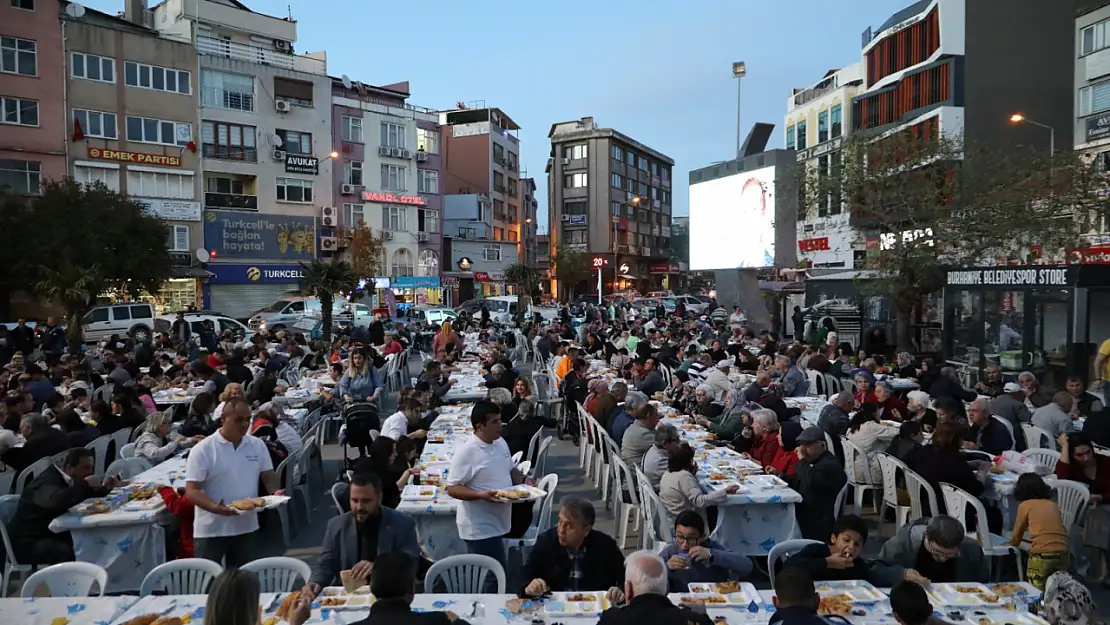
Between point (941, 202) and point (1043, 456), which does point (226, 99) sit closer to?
point (941, 202)

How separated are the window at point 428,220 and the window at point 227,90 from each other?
1266 centimetres

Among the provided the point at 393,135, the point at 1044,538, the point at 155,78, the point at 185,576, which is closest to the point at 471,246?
the point at 393,135

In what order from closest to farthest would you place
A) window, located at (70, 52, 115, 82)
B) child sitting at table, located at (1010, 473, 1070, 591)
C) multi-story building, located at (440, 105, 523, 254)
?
child sitting at table, located at (1010, 473, 1070, 591)
window, located at (70, 52, 115, 82)
multi-story building, located at (440, 105, 523, 254)

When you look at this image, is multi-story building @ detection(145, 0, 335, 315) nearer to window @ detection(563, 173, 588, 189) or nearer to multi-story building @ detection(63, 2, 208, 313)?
multi-story building @ detection(63, 2, 208, 313)

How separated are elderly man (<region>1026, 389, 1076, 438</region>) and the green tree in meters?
10.0

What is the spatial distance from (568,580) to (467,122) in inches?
2536

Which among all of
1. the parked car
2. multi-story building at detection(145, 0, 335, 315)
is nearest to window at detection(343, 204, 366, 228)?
multi-story building at detection(145, 0, 335, 315)

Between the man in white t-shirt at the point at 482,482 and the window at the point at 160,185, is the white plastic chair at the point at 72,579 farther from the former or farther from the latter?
the window at the point at 160,185

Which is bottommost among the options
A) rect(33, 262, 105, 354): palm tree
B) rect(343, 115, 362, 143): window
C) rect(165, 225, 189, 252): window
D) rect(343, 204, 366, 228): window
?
rect(33, 262, 105, 354): palm tree

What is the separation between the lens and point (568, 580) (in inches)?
192

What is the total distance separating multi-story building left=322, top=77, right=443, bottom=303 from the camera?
4578 cm

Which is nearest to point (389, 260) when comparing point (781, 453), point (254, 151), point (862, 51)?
point (254, 151)

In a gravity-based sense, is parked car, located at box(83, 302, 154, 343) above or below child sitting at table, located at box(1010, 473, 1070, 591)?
above

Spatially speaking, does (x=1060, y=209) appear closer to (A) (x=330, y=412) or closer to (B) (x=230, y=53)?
(A) (x=330, y=412)
